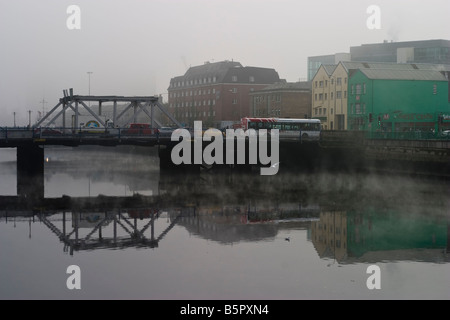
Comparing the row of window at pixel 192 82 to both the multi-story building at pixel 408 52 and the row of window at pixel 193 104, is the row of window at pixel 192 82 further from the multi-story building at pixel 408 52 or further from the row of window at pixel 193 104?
the multi-story building at pixel 408 52

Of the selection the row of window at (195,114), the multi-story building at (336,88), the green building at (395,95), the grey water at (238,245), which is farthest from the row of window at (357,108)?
the row of window at (195,114)

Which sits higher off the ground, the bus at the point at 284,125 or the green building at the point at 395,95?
the green building at the point at 395,95

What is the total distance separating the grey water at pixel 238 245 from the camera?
21.5m

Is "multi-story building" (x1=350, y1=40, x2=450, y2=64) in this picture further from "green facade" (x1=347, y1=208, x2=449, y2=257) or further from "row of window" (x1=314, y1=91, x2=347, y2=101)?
"green facade" (x1=347, y1=208, x2=449, y2=257)

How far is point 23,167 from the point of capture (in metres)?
67.1

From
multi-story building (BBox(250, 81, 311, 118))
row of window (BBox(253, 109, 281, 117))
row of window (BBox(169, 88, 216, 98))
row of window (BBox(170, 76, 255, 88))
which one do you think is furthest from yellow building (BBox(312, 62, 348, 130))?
Result: row of window (BBox(169, 88, 216, 98))

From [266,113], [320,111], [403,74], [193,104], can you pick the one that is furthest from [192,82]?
[403,74]

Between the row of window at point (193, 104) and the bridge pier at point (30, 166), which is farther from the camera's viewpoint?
the row of window at point (193, 104)

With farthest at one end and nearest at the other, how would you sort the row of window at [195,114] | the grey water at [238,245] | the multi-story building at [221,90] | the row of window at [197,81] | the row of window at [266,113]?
the row of window at [195,114] → the row of window at [197,81] → the multi-story building at [221,90] → the row of window at [266,113] → the grey water at [238,245]

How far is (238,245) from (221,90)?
12768 cm

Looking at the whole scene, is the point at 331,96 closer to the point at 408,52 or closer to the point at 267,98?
the point at 267,98

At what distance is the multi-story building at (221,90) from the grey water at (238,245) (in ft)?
335

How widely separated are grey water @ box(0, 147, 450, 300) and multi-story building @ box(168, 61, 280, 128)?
102 m
